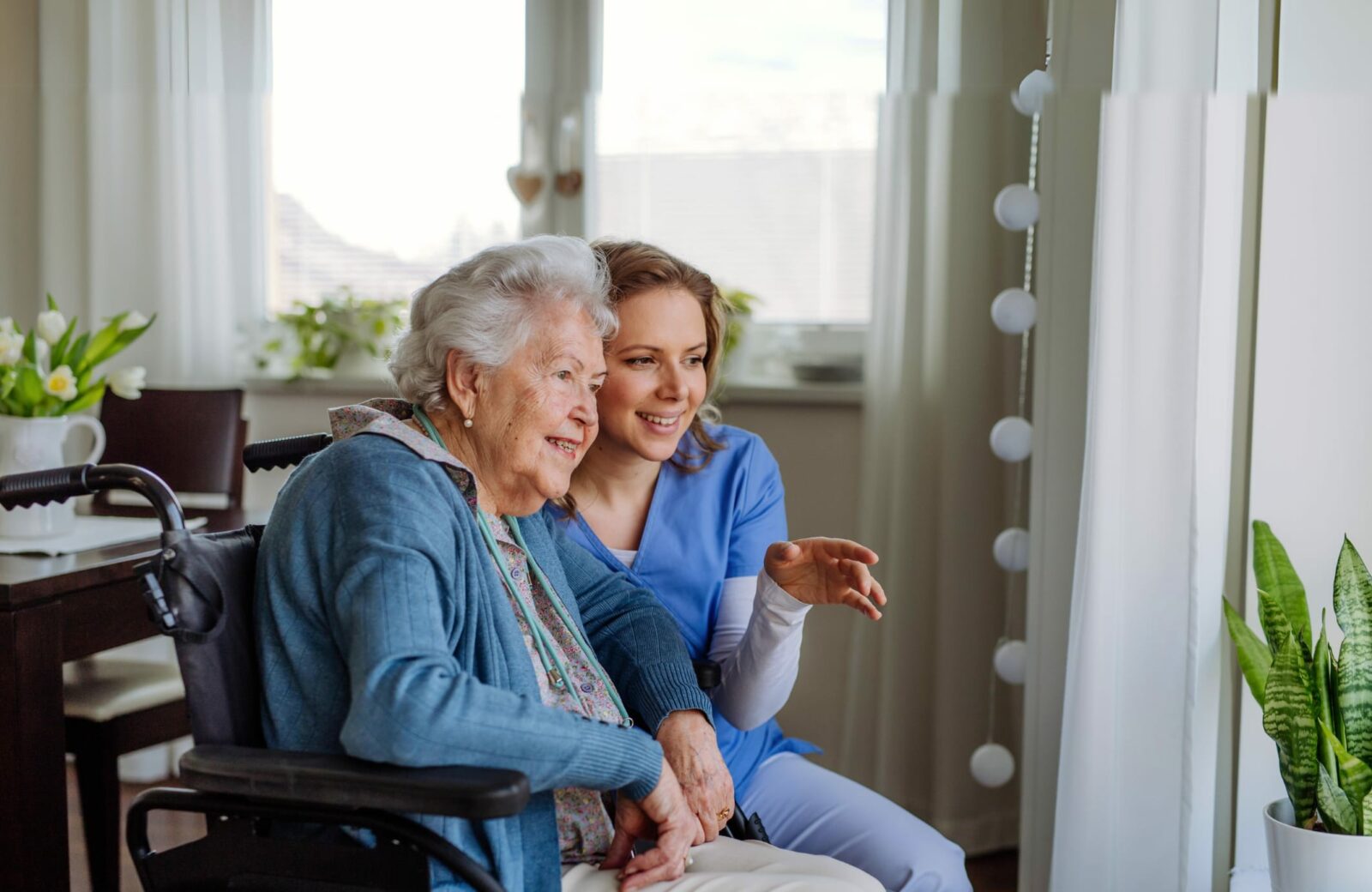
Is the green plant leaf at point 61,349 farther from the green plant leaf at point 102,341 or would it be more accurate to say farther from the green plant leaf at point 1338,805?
the green plant leaf at point 1338,805

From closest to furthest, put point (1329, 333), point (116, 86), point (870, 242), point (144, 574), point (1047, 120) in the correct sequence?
point (144, 574), point (1329, 333), point (1047, 120), point (870, 242), point (116, 86)

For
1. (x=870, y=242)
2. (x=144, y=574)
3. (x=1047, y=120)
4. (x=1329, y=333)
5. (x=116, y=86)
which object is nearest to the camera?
(x=144, y=574)

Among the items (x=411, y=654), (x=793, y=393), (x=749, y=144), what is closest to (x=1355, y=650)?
(x=411, y=654)

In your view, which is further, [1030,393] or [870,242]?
[870,242]

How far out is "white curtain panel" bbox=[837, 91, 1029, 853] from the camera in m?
2.78

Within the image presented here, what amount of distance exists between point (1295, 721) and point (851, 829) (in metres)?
0.68

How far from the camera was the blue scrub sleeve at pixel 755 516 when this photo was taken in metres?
1.83

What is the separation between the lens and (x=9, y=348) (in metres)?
2.27

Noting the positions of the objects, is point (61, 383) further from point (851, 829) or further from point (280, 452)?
point (851, 829)

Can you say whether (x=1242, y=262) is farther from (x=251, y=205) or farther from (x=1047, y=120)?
(x=251, y=205)

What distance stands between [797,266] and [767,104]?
0.40 metres

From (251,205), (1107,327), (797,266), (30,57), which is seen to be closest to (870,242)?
(797,266)

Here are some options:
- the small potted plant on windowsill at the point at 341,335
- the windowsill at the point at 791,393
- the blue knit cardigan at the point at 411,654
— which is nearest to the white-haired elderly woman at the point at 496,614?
the blue knit cardigan at the point at 411,654

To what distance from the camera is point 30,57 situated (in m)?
3.61
